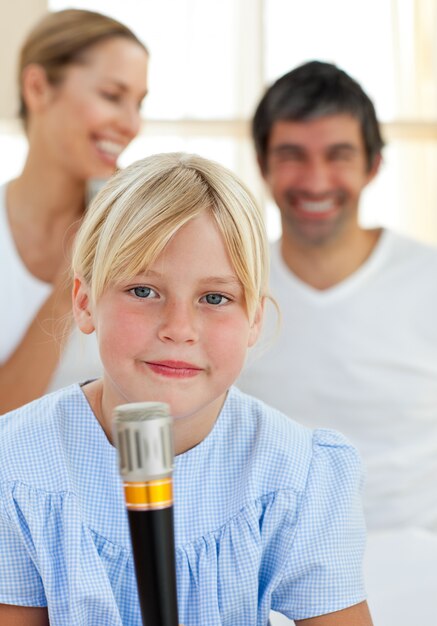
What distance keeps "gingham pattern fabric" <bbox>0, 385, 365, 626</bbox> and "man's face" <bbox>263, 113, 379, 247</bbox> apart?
88 cm

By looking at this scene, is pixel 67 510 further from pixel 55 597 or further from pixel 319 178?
pixel 319 178

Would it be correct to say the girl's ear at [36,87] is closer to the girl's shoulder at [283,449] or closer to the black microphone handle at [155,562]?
the girl's shoulder at [283,449]

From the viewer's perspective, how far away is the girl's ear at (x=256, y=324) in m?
1.03

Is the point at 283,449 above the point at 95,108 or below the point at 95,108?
below

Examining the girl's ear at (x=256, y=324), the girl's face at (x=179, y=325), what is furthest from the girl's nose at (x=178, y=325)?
the girl's ear at (x=256, y=324)

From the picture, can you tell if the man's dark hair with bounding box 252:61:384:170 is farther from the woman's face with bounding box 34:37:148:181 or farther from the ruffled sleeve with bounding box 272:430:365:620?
the ruffled sleeve with bounding box 272:430:365:620

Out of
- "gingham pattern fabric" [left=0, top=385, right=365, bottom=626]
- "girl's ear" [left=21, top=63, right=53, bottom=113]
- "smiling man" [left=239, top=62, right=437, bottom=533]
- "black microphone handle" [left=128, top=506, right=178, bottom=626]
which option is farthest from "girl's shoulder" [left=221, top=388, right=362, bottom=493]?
"girl's ear" [left=21, top=63, right=53, bottom=113]

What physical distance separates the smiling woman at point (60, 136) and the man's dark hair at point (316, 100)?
0.25m

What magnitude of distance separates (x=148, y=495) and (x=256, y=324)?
19.9 inches

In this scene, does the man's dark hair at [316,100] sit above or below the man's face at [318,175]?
above

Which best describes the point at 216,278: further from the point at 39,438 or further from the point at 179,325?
the point at 39,438

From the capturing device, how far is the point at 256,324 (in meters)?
1.04

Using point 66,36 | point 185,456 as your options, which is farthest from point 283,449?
point 66,36

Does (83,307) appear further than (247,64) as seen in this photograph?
No
